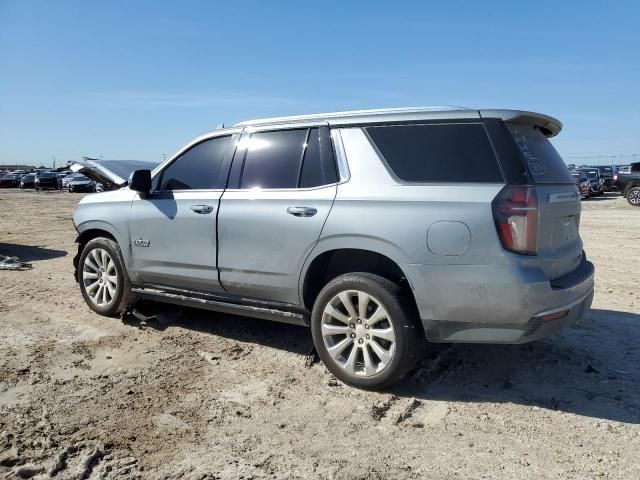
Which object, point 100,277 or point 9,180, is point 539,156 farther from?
point 9,180

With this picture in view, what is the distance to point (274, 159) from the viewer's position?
4.40 m

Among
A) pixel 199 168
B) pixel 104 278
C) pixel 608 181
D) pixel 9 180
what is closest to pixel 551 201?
pixel 199 168

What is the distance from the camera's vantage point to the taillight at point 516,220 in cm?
330

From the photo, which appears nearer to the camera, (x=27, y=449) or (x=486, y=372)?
(x=27, y=449)

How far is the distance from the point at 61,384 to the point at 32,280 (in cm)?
414

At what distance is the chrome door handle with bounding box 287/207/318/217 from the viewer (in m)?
3.98

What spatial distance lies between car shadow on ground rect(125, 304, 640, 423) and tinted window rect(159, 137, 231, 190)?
138 cm

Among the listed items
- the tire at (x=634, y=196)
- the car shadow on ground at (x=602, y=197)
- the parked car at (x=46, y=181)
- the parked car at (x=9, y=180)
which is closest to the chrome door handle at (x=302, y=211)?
the tire at (x=634, y=196)

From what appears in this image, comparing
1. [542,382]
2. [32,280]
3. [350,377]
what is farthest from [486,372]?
[32,280]

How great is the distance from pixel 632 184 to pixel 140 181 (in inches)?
900

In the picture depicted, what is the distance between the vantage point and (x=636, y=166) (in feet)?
73.9

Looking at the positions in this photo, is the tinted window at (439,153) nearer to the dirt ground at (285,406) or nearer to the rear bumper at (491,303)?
the rear bumper at (491,303)

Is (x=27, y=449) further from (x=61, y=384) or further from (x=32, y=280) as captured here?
(x=32, y=280)

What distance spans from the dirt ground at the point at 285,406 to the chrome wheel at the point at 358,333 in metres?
0.21
